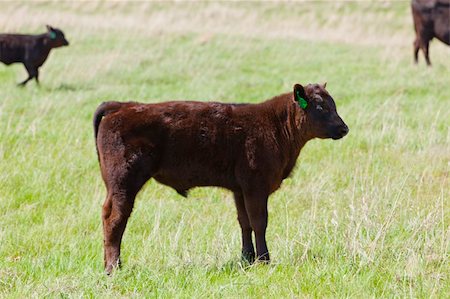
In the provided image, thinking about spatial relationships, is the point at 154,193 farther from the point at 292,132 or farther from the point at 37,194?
the point at 292,132

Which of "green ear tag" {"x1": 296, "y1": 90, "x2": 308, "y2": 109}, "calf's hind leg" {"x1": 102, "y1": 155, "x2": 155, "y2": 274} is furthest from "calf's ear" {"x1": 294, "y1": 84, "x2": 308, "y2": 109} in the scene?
"calf's hind leg" {"x1": 102, "y1": 155, "x2": 155, "y2": 274}

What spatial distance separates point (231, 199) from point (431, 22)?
13045 millimetres

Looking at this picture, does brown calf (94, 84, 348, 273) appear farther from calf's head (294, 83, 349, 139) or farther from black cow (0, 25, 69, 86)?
black cow (0, 25, 69, 86)

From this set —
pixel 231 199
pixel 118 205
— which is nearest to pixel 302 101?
pixel 118 205

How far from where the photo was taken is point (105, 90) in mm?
13625

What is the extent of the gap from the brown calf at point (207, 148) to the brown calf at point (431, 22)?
44.1ft

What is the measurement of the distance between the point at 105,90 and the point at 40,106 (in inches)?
86.9

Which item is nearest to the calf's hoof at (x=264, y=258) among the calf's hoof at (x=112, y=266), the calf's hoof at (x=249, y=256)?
the calf's hoof at (x=249, y=256)

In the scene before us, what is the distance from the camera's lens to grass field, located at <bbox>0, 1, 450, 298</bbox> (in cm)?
455

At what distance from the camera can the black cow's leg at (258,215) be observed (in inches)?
201

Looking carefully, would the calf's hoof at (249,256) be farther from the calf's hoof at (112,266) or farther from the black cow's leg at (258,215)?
the calf's hoof at (112,266)

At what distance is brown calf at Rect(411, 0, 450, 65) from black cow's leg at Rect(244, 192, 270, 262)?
45.5ft

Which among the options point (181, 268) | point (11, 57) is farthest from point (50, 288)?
point (11, 57)

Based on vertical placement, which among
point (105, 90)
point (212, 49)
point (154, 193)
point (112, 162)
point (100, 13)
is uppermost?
point (112, 162)
